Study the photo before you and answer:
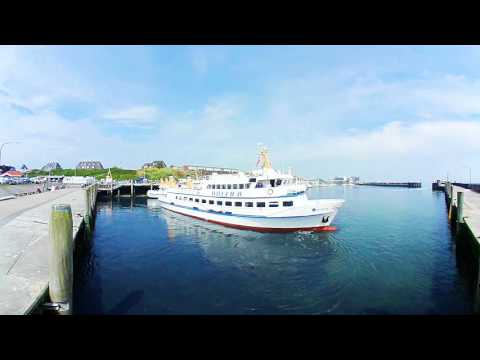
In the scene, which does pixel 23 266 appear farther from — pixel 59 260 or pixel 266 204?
pixel 266 204

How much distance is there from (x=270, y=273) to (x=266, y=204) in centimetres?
1088

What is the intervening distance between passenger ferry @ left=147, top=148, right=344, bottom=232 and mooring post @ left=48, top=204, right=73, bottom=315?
1943 cm

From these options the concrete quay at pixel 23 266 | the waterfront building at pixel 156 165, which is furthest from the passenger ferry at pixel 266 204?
the waterfront building at pixel 156 165

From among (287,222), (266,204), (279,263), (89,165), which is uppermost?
(89,165)

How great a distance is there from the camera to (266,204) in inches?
1013

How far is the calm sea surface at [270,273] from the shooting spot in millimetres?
11523

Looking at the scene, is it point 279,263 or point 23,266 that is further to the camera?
point 279,263

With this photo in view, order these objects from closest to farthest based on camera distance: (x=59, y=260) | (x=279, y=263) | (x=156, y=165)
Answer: (x=59, y=260)
(x=279, y=263)
(x=156, y=165)

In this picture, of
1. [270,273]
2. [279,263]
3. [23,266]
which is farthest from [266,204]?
[23,266]

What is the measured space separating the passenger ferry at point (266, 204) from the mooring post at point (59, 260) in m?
19.4
